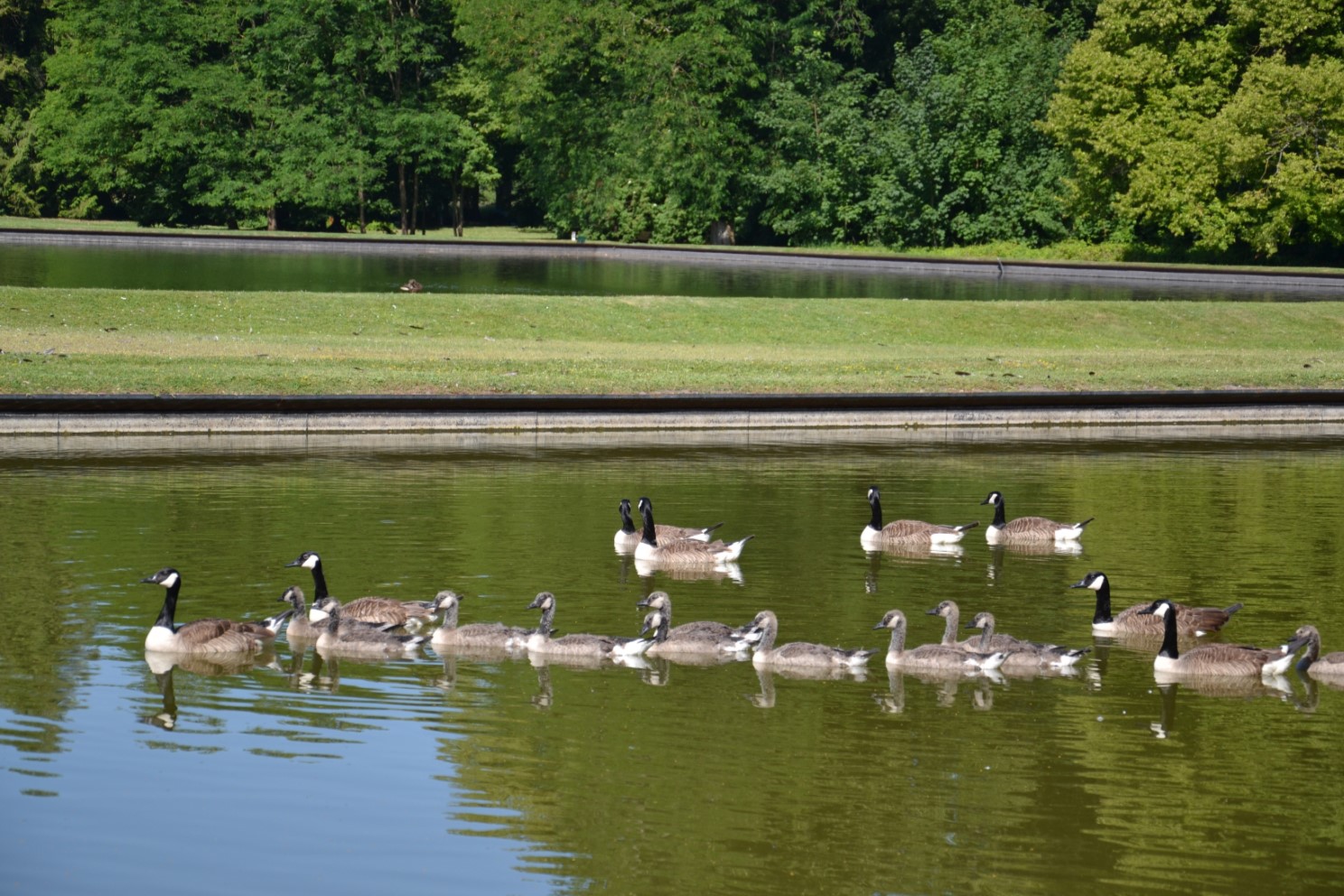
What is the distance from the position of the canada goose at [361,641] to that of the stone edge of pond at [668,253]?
4620cm

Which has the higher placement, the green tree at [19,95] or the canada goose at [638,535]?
the green tree at [19,95]

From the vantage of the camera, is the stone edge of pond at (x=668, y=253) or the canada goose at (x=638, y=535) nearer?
the canada goose at (x=638, y=535)

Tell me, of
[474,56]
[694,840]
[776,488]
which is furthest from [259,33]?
[694,840]

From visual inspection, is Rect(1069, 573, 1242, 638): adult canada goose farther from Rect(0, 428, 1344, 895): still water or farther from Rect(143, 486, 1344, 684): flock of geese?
Rect(0, 428, 1344, 895): still water

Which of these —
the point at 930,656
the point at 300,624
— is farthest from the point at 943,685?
the point at 300,624

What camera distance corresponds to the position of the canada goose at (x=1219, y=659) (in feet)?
44.4

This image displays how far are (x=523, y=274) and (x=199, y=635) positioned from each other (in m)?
44.5

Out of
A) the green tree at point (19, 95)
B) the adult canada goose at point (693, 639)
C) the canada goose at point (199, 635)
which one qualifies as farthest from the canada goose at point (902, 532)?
the green tree at point (19, 95)

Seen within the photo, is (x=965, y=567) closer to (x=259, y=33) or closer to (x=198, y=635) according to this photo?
(x=198, y=635)

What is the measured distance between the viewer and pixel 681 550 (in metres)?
17.5

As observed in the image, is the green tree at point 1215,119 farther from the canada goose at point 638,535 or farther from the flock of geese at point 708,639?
the flock of geese at point 708,639

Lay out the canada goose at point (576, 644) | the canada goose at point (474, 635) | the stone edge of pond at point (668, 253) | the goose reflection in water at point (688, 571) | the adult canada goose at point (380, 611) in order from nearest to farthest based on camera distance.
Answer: the canada goose at point (576, 644), the canada goose at point (474, 635), the adult canada goose at point (380, 611), the goose reflection in water at point (688, 571), the stone edge of pond at point (668, 253)

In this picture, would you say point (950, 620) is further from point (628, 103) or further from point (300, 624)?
point (628, 103)

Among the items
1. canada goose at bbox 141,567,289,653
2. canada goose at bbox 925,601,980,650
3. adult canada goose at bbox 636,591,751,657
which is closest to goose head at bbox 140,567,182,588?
canada goose at bbox 141,567,289,653
